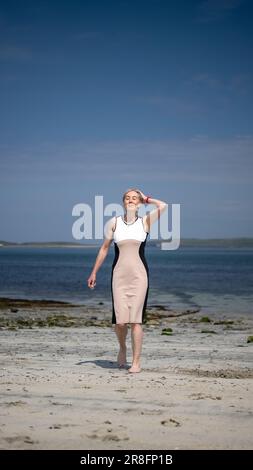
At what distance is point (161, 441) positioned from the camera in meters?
4.80

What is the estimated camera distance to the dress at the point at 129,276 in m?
7.85

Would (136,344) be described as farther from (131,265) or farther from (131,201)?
(131,201)

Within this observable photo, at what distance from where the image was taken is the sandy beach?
4.88 metres

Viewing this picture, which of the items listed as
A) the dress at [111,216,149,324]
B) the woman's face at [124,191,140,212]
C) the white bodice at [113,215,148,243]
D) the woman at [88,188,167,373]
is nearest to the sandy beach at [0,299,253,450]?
→ the woman at [88,188,167,373]

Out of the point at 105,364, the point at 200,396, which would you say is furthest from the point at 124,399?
the point at 105,364

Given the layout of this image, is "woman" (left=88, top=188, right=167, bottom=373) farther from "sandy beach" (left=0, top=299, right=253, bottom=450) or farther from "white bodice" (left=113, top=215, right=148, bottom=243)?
"sandy beach" (left=0, top=299, right=253, bottom=450)

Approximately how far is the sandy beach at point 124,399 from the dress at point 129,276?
88 centimetres

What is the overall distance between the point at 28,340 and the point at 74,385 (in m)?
6.04

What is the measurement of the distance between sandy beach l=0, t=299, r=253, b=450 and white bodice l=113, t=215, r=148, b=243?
1.94 m

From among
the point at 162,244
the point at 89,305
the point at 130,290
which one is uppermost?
the point at 162,244
